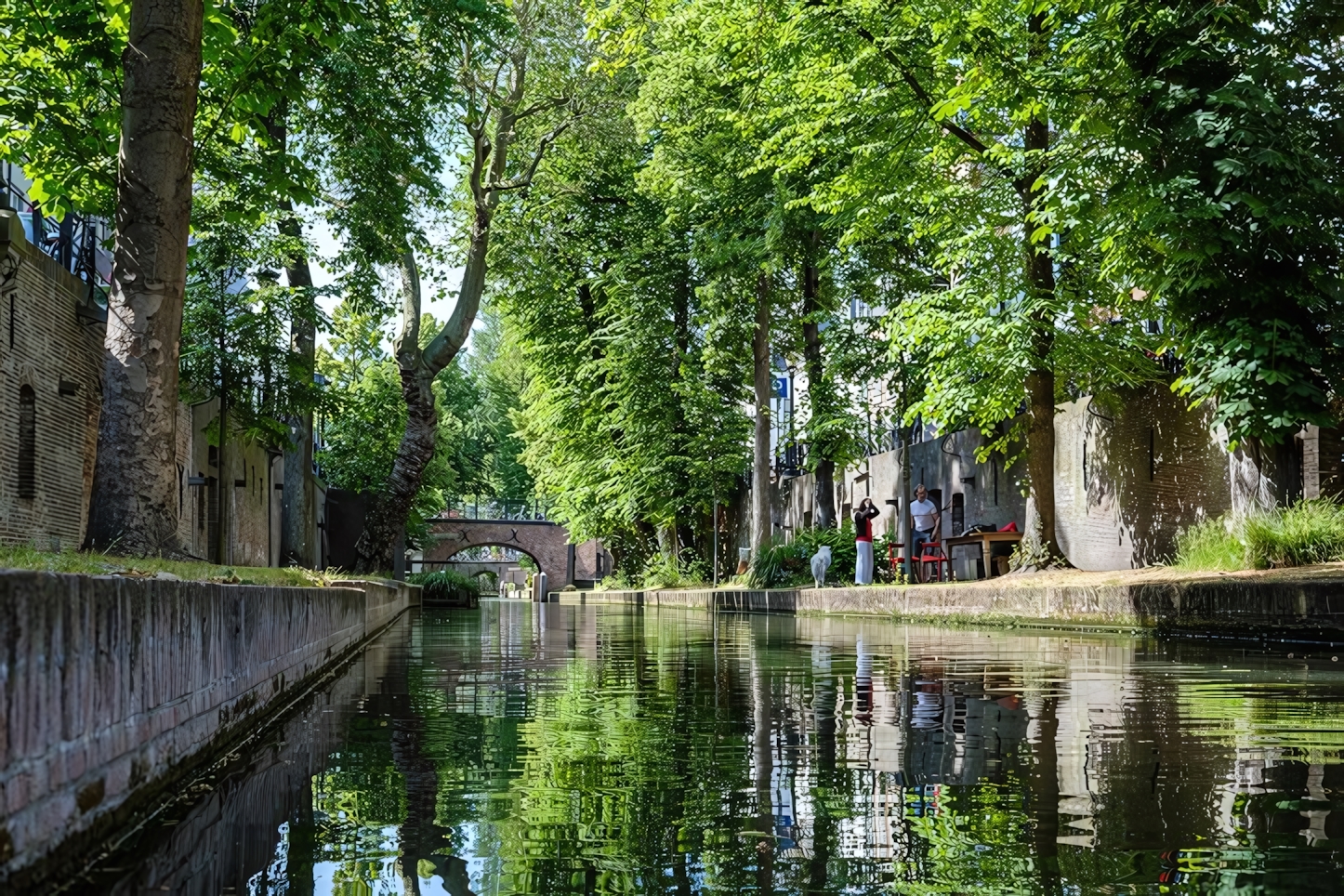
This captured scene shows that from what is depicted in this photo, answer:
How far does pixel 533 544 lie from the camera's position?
87250 millimetres

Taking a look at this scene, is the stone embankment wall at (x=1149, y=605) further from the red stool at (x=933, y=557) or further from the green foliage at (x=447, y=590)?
the green foliage at (x=447, y=590)

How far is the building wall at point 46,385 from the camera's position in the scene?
14.4 meters

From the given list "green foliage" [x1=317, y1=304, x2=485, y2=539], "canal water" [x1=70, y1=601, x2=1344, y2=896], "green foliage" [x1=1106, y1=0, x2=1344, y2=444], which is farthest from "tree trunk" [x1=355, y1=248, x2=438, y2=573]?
"canal water" [x1=70, y1=601, x2=1344, y2=896]

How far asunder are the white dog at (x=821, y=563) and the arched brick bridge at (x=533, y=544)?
57.3 metres

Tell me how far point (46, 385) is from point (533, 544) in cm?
7168

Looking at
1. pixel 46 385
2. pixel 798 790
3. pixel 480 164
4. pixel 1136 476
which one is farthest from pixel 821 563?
pixel 798 790

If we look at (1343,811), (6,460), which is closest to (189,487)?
(6,460)

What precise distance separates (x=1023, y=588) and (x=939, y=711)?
9.61 m

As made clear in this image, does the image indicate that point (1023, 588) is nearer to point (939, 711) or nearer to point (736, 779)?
point (939, 711)

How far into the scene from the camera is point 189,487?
22891 mm

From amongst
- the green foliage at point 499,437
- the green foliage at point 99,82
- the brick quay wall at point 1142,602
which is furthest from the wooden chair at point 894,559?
the green foliage at point 499,437

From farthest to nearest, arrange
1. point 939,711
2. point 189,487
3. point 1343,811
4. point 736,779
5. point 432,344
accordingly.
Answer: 1. point 432,344
2. point 189,487
3. point 939,711
4. point 736,779
5. point 1343,811

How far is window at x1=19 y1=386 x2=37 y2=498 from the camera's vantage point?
607 inches

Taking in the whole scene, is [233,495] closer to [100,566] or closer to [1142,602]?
[1142,602]
